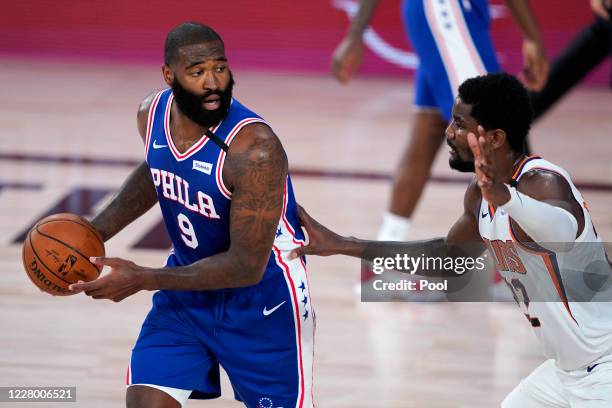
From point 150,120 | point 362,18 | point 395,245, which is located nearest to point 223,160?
point 150,120

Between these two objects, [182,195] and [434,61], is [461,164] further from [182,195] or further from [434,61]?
[434,61]

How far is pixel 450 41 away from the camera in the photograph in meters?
5.71

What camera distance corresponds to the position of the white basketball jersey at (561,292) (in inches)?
139

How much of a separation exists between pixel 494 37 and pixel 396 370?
5.66 m

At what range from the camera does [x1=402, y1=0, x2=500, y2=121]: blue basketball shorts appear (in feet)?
18.7

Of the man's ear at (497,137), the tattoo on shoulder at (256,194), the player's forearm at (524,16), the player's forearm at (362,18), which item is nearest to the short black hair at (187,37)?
the tattoo on shoulder at (256,194)

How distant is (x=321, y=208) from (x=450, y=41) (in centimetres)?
200

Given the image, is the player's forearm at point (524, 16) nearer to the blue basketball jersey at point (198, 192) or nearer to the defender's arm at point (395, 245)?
the defender's arm at point (395, 245)

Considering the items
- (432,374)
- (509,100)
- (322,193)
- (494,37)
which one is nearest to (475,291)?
(432,374)

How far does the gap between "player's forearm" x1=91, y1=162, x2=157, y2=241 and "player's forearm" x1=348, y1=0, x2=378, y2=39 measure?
7.17 ft

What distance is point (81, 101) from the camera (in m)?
9.90

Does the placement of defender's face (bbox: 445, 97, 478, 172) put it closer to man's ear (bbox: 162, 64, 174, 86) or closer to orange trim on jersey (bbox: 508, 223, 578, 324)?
orange trim on jersey (bbox: 508, 223, 578, 324)

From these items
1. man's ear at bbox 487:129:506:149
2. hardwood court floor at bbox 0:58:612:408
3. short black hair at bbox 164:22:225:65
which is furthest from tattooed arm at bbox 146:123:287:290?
hardwood court floor at bbox 0:58:612:408

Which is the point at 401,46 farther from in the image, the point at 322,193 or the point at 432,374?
the point at 432,374
